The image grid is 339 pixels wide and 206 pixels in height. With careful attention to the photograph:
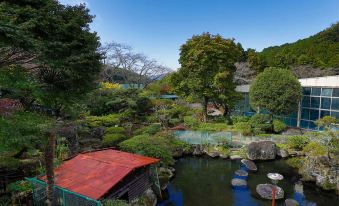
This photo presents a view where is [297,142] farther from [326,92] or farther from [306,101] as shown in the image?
[306,101]

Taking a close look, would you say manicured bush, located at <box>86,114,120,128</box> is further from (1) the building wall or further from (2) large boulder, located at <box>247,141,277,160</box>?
(1) the building wall

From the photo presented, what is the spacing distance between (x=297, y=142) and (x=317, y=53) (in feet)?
75.2

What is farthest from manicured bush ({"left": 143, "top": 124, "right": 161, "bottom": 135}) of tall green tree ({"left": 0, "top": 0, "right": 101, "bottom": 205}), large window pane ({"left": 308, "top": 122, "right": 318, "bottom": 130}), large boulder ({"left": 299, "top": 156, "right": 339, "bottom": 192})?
large window pane ({"left": 308, "top": 122, "right": 318, "bottom": 130})

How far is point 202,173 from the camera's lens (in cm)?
1511

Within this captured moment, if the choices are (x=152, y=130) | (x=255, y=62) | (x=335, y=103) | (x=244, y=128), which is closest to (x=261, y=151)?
(x=244, y=128)

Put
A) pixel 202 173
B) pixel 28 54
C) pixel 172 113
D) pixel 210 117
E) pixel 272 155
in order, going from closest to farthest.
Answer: pixel 28 54 → pixel 202 173 → pixel 272 155 → pixel 172 113 → pixel 210 117

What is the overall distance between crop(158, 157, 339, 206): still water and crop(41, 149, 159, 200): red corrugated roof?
116 inches

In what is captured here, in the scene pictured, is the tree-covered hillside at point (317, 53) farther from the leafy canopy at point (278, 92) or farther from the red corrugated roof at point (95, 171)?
the red corrugated roof at point (95, 171)

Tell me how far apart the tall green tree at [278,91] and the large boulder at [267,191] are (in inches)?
353

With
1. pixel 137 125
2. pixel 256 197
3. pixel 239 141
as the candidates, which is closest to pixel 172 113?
pixel 137 125

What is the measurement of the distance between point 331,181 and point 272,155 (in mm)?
4366

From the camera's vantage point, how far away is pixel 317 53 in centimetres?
3438

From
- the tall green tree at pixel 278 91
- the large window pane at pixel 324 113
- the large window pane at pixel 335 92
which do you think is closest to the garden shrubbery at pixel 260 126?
the tall green tree at pixel 278 91

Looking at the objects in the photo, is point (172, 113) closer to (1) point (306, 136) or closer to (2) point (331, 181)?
(1) point (306, 136)
